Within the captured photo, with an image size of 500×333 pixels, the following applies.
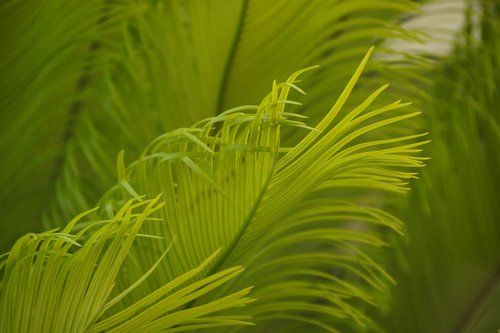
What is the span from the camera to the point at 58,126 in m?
1.19

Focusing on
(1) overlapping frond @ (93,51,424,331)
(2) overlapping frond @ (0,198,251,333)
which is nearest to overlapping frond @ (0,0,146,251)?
(1) overlapping frond @ (93,51,424,331)

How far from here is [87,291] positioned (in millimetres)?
632

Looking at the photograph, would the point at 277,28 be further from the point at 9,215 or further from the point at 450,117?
the point at 9,215

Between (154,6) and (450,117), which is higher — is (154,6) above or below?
above

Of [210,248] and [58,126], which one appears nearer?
[210,248]

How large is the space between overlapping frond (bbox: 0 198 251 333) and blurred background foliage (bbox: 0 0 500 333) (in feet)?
1.25

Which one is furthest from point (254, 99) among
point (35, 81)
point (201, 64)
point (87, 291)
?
point (87, 291)

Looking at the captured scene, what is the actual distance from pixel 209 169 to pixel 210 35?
327 mm

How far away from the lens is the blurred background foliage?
101 cm

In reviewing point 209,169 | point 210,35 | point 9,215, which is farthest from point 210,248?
point 9,215

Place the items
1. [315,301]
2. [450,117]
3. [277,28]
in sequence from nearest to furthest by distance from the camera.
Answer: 1. [277,28]
2. [450,117]
3. [315,301]

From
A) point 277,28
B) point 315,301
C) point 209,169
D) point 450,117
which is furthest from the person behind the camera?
point 315,301

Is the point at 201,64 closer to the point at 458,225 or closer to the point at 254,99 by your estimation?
the point at 254,99

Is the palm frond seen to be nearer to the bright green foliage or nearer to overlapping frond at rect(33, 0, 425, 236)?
overlapping frond at rect(33, 0, 425, 236)
